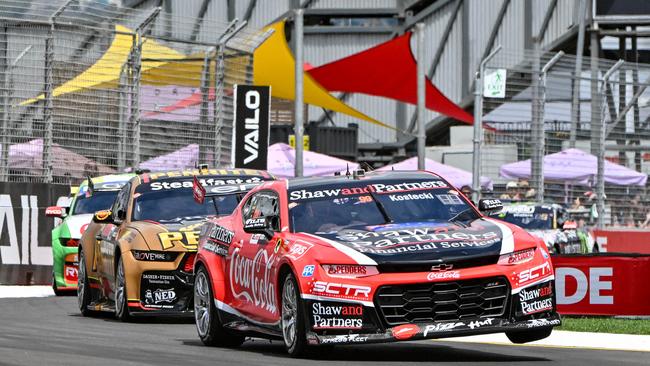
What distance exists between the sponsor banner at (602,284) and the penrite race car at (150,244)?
341 cm

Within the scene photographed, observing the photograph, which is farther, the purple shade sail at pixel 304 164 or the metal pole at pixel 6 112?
the purple shade sail at pixel 304 164

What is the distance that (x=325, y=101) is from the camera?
39.7 m

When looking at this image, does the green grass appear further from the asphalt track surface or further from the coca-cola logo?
the coca-cola logo

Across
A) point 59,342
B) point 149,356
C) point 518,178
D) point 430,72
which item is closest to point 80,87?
point 518,178

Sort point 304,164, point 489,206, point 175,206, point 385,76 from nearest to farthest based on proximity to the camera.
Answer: point 489,206
point 175,206
point 304,164
point 385,76

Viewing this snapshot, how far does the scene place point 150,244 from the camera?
1550 centimetres

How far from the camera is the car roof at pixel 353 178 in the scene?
39.3ft

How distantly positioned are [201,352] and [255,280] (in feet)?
2.23

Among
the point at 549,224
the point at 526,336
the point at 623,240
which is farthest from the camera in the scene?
the point at 623,240

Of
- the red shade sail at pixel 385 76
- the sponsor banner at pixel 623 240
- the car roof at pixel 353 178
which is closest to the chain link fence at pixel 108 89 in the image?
the sponsor banner at pixel 623 240

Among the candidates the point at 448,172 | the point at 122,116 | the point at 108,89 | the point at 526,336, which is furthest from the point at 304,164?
the point at 526,336

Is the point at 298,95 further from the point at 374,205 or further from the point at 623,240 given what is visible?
the point at 374,205

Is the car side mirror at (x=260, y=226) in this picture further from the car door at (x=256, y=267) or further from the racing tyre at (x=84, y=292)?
the racing tyre at (x=84, y=292)

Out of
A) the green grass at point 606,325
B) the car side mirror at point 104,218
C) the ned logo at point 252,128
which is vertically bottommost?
the green grass at point 606,325
